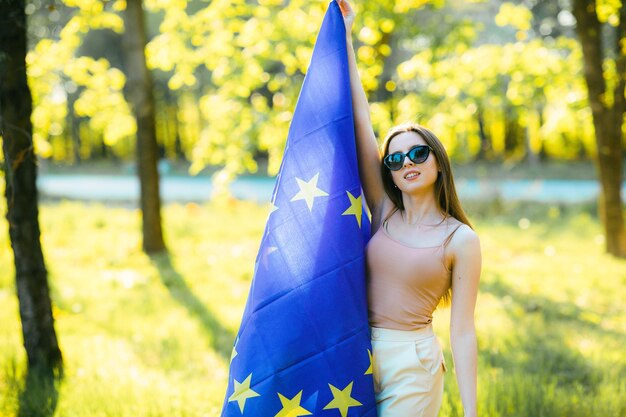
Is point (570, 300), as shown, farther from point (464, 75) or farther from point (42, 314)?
point (42, 314)

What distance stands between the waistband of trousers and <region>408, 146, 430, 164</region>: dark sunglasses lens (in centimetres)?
62

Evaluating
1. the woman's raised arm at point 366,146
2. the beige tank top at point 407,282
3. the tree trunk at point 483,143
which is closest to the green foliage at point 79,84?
the woman's raised arm at point 366,146

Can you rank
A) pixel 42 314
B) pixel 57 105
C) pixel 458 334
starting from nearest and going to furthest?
pixel 458 334
pixel 42 314
pixel 57 105

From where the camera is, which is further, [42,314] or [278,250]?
[42,314]

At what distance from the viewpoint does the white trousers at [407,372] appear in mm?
2250

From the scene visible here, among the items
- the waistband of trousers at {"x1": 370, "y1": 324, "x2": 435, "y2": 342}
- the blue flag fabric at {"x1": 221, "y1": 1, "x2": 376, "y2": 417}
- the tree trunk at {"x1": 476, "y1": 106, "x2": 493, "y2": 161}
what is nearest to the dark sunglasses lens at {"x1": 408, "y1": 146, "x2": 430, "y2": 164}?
the blue flag fabric at {"x1": 221, "y1": 1, "x2": 376, "y2": 417}

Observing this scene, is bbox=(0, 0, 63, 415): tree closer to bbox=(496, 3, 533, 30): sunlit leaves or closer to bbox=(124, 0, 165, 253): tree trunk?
bbox=(124, 0, 165, 253): tree trunk

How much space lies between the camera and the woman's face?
238 cm

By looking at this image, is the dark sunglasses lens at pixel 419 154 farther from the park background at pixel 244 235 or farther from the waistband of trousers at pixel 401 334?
the park background at pixel 244 235

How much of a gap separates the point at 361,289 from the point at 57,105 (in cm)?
883

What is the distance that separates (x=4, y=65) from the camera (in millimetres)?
3887

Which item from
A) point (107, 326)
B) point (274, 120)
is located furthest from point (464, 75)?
point (107, 326)

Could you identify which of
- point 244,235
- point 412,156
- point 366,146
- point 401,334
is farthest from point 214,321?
point 244,235

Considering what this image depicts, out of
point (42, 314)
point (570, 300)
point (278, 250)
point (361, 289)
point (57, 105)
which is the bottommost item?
point (570, 300)
